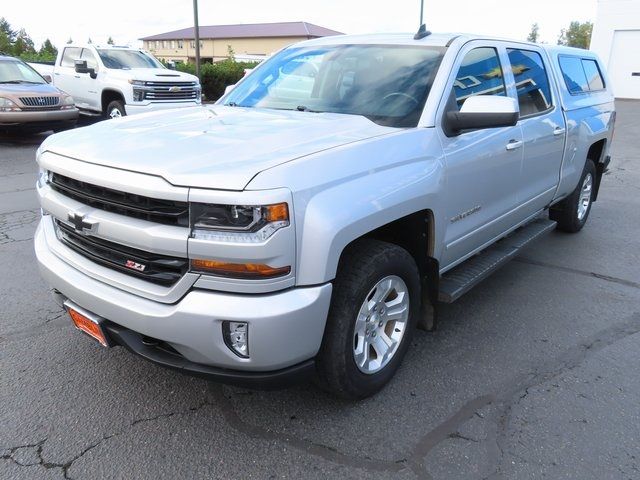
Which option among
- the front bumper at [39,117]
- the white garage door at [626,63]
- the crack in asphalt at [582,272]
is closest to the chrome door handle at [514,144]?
the crack in asphalt at [582,272]

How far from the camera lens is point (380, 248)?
2.84 m

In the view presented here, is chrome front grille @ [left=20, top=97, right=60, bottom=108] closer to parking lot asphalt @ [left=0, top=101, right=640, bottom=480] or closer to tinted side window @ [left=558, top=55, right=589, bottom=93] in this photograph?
parking lot asphalt @ [left=0, top=101, right=640, bottom=480]

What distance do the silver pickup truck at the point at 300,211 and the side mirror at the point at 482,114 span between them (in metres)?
0.01

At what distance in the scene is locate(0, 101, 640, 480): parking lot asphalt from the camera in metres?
2.51

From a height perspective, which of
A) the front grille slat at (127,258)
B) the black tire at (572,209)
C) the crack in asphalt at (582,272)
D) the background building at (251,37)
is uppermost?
the background building at (251,37)

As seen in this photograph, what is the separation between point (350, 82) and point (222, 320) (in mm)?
2110

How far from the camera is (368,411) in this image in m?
2.91

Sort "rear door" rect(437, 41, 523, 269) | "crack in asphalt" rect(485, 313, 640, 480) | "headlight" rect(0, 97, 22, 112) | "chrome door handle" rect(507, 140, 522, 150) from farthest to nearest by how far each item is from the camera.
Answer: "headlight" rect(0, 97, 22, 112), "chrome door handle" rect(507, 140, 522, 150), "rear door" rect(437, 41, 523, 269), "crack in asphalt" rect(485, 313, 640, 480)

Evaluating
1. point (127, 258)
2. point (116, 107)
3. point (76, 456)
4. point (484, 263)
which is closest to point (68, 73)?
point (116, 107)

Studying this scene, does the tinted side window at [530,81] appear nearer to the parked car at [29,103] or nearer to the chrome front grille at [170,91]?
the chrome front grille at [170,91]

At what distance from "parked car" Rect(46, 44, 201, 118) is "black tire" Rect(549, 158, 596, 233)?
29.5 ft

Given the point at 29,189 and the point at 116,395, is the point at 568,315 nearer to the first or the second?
the point at 116,395

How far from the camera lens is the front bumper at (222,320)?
7.41 feet

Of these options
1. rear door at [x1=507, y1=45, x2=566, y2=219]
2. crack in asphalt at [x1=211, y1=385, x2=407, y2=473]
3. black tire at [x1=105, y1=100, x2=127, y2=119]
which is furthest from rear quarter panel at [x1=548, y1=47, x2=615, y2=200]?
black tire at [x1=105, y1=100, x2=127, y2=119]
